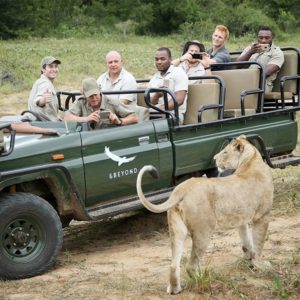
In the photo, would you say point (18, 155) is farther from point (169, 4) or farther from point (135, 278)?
point (169, 4)

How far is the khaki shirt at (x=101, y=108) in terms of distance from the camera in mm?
5609

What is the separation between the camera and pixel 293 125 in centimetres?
681

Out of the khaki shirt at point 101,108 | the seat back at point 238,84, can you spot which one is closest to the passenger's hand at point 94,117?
the khaki shirt at point 101,108

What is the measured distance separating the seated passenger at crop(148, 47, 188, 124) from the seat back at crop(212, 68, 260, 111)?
701mm

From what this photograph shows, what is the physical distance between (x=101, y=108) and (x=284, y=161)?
6.71ft

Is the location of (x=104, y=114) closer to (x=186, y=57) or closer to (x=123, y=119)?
(x=123, y=119)

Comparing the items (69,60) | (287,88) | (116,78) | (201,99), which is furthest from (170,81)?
(69,60)

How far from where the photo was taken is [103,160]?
5156 mm

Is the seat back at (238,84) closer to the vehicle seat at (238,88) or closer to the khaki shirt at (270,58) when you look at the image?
the vehicle seat at (238,88)

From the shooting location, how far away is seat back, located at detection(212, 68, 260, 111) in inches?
258

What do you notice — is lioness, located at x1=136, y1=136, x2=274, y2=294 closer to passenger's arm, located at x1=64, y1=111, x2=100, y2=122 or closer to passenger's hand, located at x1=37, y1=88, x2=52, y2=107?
passenger's arm, located at x1=64, y1=111, x2=100, y2=122

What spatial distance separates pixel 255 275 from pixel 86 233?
7.22 ft

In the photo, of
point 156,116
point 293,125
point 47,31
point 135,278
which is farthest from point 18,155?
point 47,31

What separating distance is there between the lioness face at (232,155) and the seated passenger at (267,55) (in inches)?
87.3
